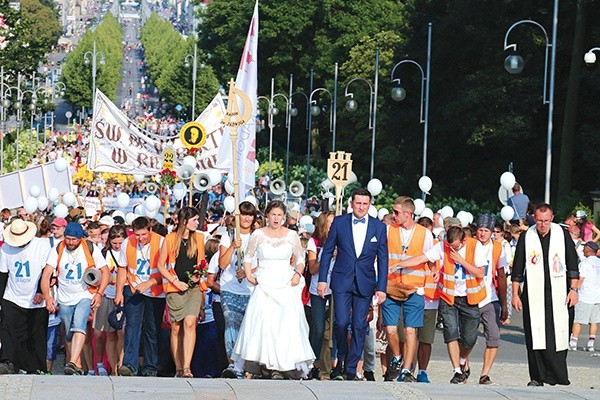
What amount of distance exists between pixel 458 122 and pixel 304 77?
114 feet

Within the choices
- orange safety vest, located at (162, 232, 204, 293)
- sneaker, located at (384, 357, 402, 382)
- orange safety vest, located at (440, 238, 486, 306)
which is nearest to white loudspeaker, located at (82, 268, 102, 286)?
orange safety vest, located at (162, 232, 204, 293)

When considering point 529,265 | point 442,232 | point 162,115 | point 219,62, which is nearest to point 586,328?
point 442,232

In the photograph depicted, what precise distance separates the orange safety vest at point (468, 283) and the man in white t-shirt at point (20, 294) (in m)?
3.64

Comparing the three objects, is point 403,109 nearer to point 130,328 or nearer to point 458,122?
point 458,122

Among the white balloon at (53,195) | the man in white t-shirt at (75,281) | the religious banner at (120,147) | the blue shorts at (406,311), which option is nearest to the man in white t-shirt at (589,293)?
the blue shorts at (406,311)

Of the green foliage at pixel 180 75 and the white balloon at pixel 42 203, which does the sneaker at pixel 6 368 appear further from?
the green foliage at pixel 180 75

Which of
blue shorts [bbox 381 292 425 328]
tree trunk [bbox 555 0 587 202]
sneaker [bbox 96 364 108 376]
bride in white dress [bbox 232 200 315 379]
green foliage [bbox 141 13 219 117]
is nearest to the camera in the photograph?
bride in white dress [bbox 232 200 315 379]

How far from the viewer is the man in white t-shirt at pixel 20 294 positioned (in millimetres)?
15164

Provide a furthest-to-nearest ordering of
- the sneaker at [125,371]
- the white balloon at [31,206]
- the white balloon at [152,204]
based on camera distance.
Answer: the white balloon at [31,206] → the white balloon at [152,204] → the sneaker at [125,371]

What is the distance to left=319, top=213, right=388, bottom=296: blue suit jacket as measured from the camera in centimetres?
1440

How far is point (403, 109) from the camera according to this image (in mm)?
60094

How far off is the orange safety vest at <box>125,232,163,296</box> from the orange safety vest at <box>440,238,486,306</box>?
2.61 metres

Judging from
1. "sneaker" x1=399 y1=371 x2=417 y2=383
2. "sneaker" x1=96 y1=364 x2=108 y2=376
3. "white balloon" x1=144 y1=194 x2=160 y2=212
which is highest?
"white balloon" x1=144 y1=194 x2=160 y2=212

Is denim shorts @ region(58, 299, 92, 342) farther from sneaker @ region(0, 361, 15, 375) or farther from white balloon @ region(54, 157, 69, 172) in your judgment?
white balloon @ region(54, 157, 69, 172)
